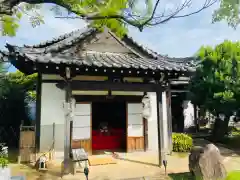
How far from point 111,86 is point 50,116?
3.38m

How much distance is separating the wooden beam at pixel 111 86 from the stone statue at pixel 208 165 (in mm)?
3138

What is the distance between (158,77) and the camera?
30.4ft

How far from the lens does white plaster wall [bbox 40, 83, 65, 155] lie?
1000 cm

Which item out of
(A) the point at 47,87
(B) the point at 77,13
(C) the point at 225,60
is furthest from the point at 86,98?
(C) the point at 225,60

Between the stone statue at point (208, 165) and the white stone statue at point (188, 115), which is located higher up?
the white stone statue at point (188, 115)

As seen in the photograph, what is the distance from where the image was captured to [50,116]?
33.2 feet

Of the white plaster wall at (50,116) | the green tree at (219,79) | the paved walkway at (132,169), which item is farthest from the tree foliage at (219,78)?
the white plaster wall at (50,116)

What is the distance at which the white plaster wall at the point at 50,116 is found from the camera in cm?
1000

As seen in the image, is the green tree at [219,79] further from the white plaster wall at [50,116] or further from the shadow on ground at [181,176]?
the white plaster wall at [50,116]

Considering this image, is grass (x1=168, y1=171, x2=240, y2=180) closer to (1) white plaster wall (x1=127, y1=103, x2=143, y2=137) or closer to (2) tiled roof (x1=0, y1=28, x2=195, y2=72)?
(2) tiled roof (x1=0, y1=28, x2=195, y2=72)

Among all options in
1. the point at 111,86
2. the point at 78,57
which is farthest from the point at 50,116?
the point at 111,86

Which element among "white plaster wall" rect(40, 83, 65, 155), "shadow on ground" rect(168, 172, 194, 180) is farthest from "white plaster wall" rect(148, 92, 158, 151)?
"white plaster wall" rect(40, 83, 65, 155)

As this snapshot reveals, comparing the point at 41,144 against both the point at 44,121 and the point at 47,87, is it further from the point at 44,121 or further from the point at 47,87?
the point at 47,87

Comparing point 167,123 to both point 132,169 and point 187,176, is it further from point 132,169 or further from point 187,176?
point 187,176
